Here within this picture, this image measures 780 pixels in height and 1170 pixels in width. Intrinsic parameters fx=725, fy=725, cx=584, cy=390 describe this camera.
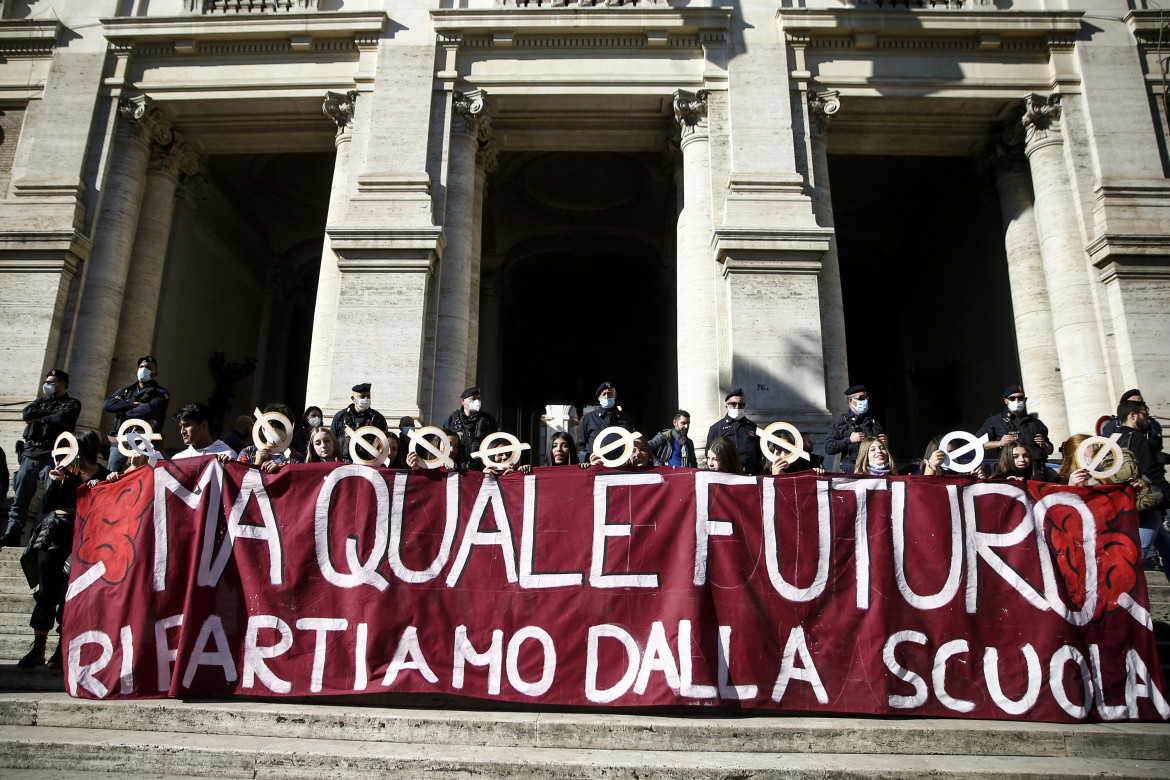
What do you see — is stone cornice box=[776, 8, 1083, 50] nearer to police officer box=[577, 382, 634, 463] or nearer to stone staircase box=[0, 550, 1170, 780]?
police officer box=[577, 382, 634, 463]

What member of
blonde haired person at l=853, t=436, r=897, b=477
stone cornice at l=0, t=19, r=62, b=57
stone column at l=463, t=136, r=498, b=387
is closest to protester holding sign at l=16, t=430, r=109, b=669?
stone column at l=463, t=136, r=498, b=387

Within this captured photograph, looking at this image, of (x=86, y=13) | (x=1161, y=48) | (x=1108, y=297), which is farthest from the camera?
(x=86, y=13)

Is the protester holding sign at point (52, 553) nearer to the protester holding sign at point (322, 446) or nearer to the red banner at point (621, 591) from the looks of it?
the red banner at point (621, 591)

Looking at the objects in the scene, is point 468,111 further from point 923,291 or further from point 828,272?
point 923,291

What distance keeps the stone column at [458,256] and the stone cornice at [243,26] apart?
231cm

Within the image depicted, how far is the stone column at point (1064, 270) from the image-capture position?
36.5ft

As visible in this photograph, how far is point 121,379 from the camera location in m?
12.6

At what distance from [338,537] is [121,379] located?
380 inches

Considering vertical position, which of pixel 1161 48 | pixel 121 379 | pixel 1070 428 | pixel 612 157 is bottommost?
pixel 1070 428

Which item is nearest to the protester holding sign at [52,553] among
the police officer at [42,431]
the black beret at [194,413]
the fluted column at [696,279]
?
the black beret at [194,413]

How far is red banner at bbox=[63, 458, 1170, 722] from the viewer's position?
4.86 m

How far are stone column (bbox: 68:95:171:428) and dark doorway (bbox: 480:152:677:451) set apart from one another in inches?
276

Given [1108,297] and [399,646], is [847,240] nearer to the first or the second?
[1108,297]

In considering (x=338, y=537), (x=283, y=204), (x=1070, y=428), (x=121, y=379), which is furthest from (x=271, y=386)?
(x=1070, y=428)
